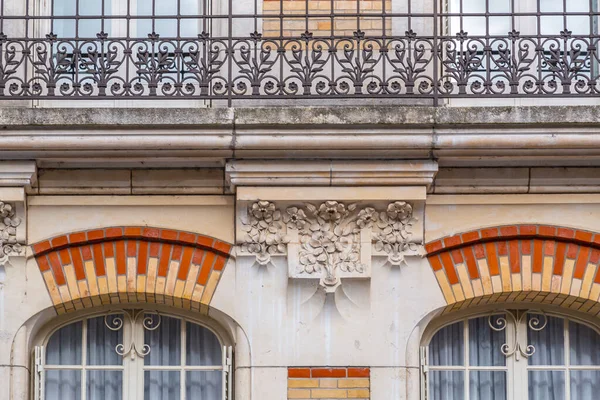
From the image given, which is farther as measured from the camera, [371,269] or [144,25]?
[144,25]

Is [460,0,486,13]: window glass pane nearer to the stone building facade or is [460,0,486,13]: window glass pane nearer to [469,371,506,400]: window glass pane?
the stone building facade

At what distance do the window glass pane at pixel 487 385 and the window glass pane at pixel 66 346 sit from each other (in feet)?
9.86

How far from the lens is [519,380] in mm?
12961

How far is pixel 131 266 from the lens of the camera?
1272cm

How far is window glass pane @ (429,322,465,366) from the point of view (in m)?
13.0

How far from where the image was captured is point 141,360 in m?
13.0

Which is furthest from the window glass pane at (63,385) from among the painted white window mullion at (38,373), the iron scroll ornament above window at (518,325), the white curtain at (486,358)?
the iron scroll ornament above window at (518,325)

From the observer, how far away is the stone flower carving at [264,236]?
12680 mm

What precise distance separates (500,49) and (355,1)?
1.29 meters

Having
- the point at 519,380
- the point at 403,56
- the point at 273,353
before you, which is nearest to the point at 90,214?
the point at 273,353

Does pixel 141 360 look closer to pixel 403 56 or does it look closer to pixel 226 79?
pixel 226 79

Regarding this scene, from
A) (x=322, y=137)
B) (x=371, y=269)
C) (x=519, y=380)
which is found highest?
(x=322, y=137)

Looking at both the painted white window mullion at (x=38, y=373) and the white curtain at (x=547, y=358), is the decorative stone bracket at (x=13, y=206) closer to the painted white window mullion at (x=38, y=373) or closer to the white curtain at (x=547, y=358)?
the painted white window mullion at (x=38, y=373)

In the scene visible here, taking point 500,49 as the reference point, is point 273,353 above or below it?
below
